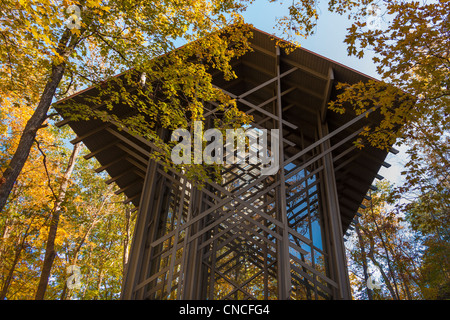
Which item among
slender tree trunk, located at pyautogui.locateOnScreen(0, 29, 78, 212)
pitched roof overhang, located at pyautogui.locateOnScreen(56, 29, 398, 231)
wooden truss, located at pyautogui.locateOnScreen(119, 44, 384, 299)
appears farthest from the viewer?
pitched roof overhang, located at pyautogui.locateOnScreen(56, 29, 398, 231)

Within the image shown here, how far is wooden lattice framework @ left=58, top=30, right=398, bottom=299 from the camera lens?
722cm

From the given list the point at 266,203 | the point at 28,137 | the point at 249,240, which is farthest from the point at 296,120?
the point at 28,137

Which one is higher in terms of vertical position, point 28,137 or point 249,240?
point 28,137

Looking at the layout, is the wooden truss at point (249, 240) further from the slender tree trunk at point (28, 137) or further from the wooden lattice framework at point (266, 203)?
the slender tree trunk at point (28, 137)

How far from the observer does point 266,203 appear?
29.1ft

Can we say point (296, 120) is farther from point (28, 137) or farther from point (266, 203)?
point (28, 137)

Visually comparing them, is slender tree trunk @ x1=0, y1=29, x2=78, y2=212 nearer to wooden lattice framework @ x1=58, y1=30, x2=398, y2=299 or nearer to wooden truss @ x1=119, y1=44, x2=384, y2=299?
wooden lattice framework @ x1=58, y1=30, x2=398, y2=299

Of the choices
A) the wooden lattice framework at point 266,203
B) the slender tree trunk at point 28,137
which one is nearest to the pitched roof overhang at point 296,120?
the wooden lattice framework at point 266,203

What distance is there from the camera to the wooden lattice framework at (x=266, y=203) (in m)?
7.22

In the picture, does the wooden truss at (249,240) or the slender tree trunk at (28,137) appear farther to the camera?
the wooden truss at (249,240)

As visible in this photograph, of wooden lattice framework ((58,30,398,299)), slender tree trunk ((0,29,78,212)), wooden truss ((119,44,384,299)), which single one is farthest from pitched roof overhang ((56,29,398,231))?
slender tree trunk ((0,29,78,212))
